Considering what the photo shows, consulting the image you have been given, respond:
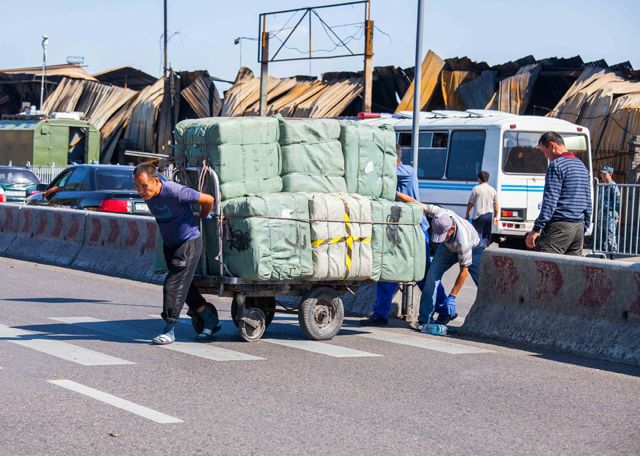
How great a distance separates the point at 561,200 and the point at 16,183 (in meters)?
22.0

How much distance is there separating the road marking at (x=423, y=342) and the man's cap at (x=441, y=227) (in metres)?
1.03

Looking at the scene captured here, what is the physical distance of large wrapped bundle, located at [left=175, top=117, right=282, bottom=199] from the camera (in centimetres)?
1059

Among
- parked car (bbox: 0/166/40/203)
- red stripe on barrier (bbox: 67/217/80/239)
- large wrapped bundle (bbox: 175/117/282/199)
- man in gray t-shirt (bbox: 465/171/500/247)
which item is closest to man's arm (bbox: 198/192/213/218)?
large wrapped bundle (bbox: 175/117/282/199)

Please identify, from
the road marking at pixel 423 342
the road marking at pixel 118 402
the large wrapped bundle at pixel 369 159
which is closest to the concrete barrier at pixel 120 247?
the road marking at pixel 423 342

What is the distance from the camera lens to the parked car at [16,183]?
1186 inches

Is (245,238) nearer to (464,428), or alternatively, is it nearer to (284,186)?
(284,186)

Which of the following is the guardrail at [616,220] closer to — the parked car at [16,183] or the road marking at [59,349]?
the road marking at [59,349]

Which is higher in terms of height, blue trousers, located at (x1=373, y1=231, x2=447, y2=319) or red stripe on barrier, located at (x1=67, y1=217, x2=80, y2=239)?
red stripe on barrier, located at (x1=67, y1=217, x2=80, y2=239)

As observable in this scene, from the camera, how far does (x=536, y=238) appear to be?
37.9 ft

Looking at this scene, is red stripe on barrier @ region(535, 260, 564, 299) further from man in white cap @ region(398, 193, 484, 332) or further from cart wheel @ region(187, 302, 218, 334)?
cart wheel @ region(187, 302, 218, 334)

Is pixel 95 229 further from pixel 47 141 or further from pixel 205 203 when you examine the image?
pixel 47 141

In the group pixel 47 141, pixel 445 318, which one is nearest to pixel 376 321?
pixel 445 318

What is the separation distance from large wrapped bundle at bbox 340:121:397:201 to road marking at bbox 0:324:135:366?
3137 mm

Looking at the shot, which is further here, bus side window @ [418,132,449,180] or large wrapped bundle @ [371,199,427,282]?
bus side window @ [418,132,449,180]
